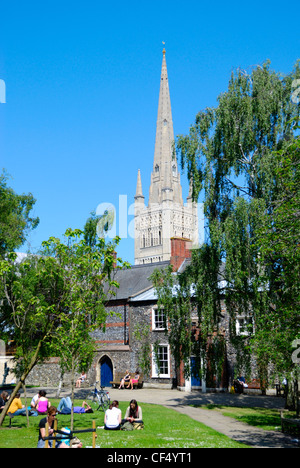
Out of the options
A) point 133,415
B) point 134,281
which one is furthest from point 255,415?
point 134,281

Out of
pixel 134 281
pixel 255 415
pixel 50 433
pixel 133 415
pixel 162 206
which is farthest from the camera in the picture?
pixel 162 206

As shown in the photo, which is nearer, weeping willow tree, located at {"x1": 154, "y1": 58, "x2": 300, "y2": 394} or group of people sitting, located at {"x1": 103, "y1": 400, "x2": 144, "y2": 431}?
group of people sitting, located at {"x1": 103, "y1": 400, "x2": 144, "y2": 431}

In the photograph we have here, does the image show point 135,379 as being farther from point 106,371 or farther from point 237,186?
point 237,186

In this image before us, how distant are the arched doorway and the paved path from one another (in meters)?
4.05

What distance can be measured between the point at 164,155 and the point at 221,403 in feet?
358

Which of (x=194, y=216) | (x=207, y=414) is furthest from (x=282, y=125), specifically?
(x=194, y=216)

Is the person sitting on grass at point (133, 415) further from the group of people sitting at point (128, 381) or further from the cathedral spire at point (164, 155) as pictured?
the cathedral spire at point (164, 155)

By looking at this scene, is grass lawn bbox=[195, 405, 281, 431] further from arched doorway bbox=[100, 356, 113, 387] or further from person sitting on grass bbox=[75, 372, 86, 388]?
arched doorway bbox=[100, 356, 113, 387]

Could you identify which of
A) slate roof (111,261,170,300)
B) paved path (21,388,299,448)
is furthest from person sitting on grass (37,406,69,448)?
slate roof (111,261,170,300)

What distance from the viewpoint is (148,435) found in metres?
13.9

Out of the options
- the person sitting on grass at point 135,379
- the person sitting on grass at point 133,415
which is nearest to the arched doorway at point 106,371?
the person sitting on grass at point 135,379

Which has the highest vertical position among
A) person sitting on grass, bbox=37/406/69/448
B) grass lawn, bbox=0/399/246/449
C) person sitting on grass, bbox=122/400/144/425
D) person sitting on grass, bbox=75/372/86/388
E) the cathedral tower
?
the cathedral tower

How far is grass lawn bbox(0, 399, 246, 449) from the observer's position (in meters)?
12.4
